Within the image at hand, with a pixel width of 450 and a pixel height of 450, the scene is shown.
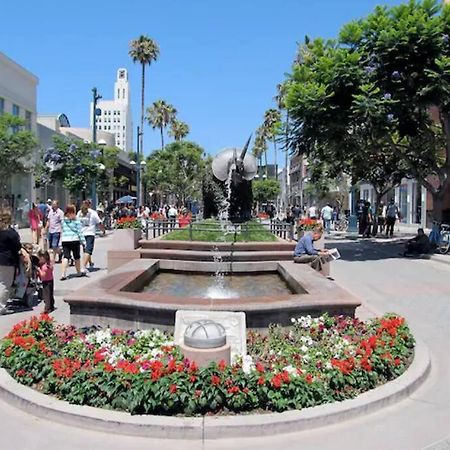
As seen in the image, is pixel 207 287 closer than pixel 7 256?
No

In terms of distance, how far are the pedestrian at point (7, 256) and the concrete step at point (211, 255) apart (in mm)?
3279

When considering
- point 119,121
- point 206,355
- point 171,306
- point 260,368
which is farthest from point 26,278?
point 119,121

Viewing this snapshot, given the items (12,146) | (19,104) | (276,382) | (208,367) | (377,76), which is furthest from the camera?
(19,104)

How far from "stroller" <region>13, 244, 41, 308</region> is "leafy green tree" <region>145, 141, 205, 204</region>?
153 ft

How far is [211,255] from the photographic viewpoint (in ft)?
35.2

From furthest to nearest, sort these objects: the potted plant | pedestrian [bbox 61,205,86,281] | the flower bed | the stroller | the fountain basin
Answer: pedestrian [bbox 61,205,86,281]
the potted plant
the stroller
the fountain basin
the flower bed

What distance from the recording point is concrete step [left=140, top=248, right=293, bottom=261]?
10758 mm

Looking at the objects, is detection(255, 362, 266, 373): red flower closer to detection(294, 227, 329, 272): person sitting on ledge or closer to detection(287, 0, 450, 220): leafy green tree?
detection(294, 227, 329, 272): person sitting on ledge

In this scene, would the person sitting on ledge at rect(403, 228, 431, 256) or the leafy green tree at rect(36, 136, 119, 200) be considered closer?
the person sitting on ledge at rect(403, 228, 431, 256)

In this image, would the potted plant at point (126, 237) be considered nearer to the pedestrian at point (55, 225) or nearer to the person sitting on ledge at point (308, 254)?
the pedestrian at point (55, 225)

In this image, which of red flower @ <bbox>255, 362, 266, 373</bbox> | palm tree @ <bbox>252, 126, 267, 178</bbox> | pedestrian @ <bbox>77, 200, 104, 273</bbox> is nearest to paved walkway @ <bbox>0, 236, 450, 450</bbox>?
red flower @ <bbox>255, 362, 266, 373</bbox>

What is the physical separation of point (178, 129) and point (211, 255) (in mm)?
66817

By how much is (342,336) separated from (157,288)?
4191mm

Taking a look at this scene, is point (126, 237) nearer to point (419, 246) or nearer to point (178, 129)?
point (419, 246)
